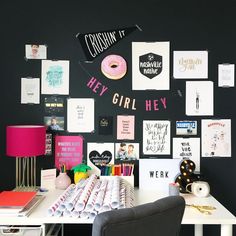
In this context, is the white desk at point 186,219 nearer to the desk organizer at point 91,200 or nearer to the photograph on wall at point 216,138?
the desk organizer at point 91,200

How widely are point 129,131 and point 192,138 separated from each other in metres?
0.49

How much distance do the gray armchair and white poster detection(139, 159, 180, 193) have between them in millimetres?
1038

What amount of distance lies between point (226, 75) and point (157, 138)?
72 cm

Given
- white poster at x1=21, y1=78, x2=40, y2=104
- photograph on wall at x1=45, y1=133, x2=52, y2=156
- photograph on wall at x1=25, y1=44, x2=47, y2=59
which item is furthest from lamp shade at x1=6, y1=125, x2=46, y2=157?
photograph on wall at x1=25, y1=44, x2=47, y2=59

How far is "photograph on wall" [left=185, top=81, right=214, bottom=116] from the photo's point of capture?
2.55 m

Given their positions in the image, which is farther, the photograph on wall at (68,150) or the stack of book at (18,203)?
the photograph on wall at (68,150)

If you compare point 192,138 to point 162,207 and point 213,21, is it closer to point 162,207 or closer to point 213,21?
point 213,21

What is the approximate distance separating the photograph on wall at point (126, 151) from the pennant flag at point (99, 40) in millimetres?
714

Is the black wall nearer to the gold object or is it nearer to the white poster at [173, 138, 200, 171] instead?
the white poster at [173, 138, 200, 171]

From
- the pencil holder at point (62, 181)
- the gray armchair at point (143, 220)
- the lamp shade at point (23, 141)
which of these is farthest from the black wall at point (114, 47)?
the gray armchair at point (143, 220)

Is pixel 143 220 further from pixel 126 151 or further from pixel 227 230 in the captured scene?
pixel 126 151

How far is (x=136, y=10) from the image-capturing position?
2.55 m

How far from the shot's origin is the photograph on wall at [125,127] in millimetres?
2562

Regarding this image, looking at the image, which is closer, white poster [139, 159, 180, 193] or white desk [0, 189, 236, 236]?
white desk [0, 189, 236, 236]
